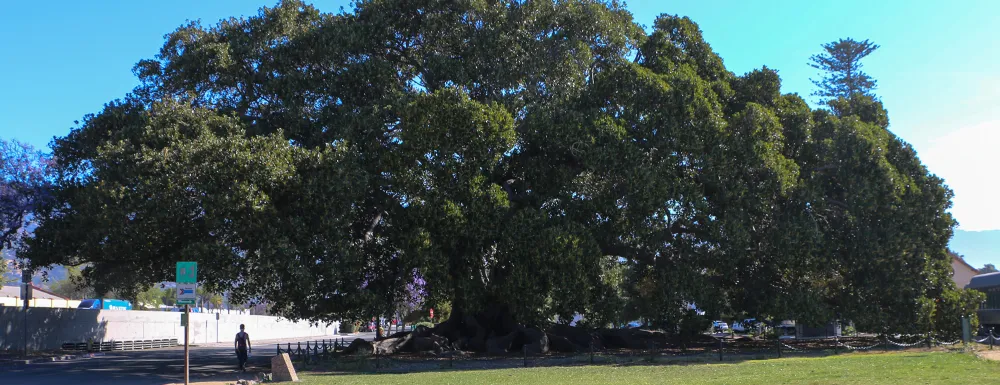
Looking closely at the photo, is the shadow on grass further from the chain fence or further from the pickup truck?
the pickup truck

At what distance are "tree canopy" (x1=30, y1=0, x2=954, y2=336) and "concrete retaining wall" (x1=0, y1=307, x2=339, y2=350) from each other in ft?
23.4

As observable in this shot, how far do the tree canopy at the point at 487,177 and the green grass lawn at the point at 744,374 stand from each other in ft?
16.3

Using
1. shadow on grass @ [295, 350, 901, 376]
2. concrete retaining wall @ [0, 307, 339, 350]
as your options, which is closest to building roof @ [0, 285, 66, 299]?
concrete retaining wall @ [0, 307, 339, 350]

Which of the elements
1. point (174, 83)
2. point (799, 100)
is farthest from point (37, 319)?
point (799, 100)

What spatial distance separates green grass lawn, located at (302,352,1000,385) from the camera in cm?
1494

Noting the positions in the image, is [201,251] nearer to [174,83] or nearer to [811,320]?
[174,83]

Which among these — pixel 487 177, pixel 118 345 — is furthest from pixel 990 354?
pixel 118 345

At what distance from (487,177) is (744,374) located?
39.9ft

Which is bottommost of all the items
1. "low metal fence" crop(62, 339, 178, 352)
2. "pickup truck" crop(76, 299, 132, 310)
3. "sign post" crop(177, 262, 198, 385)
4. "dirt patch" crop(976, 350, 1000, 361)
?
"low metal fence" crop(62, 339, 178, 352)

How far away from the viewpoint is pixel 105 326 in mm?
42125

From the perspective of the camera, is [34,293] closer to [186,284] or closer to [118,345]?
[118,345]

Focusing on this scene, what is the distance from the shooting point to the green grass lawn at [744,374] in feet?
49.0

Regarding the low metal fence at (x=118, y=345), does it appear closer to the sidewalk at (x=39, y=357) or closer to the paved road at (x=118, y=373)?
the sidewalk at (x=39, y=357)

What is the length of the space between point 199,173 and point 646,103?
15497mm
